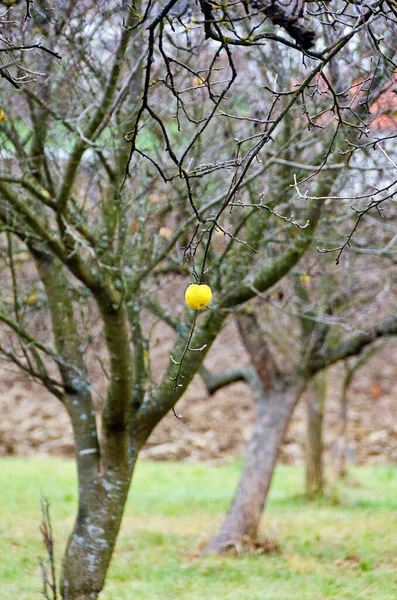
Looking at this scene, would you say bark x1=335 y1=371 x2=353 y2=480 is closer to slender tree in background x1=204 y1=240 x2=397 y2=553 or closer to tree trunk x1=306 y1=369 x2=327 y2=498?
tree trunk x1=306 y1=369 x2=327 y2=498

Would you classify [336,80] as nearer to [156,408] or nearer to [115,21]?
[115,21]

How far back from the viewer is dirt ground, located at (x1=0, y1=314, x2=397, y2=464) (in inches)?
618

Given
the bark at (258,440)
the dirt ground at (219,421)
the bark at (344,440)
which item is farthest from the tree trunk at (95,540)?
the dirt ground at (219,421)

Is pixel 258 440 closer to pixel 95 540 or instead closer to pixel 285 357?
pixel 285 357

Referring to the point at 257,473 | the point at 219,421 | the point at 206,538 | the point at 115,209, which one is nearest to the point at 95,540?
the point at 115,209

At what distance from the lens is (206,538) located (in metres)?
7.86

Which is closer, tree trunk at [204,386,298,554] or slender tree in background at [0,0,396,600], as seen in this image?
slender tree in background at [0,0,396,600]

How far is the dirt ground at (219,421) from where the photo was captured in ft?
51.5

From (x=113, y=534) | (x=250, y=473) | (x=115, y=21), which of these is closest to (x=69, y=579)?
(x=113, y=534)

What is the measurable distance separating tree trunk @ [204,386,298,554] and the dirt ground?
690 cm

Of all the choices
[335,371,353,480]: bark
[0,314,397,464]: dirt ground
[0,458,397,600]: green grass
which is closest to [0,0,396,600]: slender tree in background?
[0,458,397,600]: green grass

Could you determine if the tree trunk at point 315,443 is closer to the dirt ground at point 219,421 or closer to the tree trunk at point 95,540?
the dirt ground at point 219,421

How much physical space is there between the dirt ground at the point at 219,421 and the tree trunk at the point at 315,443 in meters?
4.34

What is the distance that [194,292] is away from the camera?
95.3 inches
